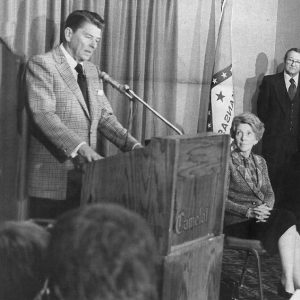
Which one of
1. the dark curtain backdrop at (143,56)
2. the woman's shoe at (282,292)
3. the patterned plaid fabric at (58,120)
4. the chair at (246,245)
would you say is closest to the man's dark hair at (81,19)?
the patterned plaid fabric at (58,120)

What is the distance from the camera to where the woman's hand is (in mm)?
3451

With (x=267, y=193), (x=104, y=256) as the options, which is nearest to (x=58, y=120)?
(x=267, y=193)

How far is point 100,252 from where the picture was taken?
977mm

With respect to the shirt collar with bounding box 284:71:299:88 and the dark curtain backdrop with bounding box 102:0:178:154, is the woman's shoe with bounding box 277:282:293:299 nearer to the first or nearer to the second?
the dark curtain backdrop with bounding box 102:0:178:154

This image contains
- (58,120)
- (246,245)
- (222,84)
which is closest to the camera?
(58,120)

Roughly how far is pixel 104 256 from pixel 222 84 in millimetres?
4165

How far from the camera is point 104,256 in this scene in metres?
0.97

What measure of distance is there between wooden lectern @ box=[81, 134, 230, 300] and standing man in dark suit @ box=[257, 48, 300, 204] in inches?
122

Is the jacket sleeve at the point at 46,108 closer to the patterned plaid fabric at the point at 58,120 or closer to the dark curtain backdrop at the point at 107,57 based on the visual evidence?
the patterned plaid fabric at the point at 58,120

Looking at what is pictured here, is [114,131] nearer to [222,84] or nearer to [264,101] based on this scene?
[222,84]

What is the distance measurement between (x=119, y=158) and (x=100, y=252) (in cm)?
115

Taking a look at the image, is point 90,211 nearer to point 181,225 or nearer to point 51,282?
point 51,282

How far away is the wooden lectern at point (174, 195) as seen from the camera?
80.6 inches

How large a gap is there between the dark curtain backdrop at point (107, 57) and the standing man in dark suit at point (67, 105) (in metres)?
0.37
